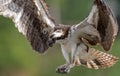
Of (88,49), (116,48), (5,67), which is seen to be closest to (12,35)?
(5,67)

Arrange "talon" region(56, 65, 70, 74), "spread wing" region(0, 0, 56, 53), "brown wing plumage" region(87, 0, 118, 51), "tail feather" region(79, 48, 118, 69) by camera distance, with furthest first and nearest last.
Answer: "tail feather" region(79, 48, 118, 69) → "spread wing" region(0, 0, 56, 53) → "talon" region(56, 65, 70, 74) → "brown wing plumage" region(87, 0, 118, 51)

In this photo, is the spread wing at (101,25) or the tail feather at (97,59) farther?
the tail feather at (97,59)

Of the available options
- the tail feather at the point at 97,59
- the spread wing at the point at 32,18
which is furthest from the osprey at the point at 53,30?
the tail feather at the point at 97,59

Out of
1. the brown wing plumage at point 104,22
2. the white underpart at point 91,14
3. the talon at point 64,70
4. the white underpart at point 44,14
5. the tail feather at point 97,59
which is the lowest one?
the talon at point 64,70

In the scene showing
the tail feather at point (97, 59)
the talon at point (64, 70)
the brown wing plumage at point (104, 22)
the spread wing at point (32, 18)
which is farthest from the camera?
the tail feather at point (97, 59)

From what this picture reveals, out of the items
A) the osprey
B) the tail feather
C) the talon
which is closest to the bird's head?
the osprey

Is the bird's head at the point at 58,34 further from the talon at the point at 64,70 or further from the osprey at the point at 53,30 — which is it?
the talon at the point at 64,70

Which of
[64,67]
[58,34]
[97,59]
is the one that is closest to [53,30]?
[58,34]

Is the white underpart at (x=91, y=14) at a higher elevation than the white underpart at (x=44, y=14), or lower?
lower

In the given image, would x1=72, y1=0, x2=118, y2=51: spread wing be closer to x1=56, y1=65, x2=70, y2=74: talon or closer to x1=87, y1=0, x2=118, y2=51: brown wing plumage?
x1=87, y1=0, x2=118, y2=51: brown wing plumage
